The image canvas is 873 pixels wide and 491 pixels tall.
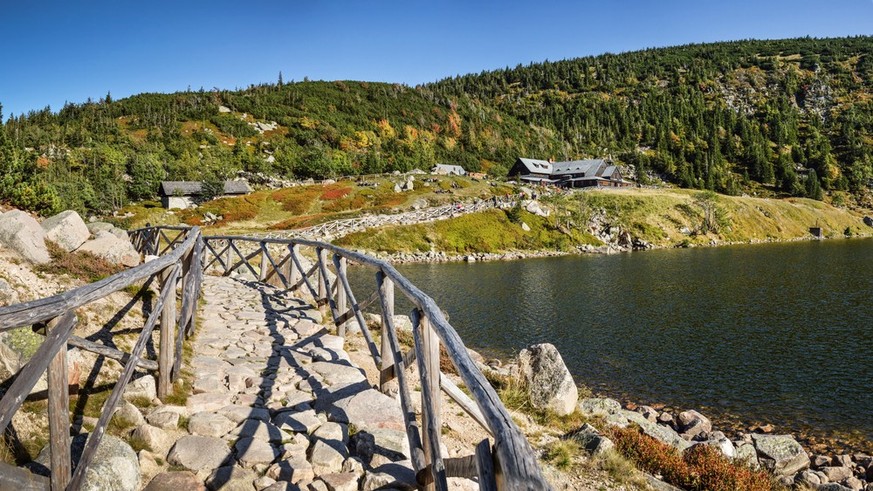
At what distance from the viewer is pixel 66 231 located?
13.6m

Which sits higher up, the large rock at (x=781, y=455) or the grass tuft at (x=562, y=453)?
the grass tuft at (x=562, y=453)

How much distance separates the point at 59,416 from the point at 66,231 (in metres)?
12.4

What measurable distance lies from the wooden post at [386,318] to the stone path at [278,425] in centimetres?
49

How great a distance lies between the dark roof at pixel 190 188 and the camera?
100312 millimetres

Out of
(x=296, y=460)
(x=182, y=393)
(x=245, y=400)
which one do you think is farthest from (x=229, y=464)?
(x=182, y=393)

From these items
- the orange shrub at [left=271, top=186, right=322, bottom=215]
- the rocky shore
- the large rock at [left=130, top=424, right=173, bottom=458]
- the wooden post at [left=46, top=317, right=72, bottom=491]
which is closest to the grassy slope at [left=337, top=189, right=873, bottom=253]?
the orange shrub at [left=271, top=186, right=322, bottom=215]

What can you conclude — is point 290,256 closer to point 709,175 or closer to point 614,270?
point 614,270

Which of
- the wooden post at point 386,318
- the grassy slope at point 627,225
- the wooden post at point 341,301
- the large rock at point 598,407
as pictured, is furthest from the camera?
the grassy slope at point 627,225

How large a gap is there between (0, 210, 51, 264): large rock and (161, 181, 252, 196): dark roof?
329 feet

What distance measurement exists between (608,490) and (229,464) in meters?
6.04

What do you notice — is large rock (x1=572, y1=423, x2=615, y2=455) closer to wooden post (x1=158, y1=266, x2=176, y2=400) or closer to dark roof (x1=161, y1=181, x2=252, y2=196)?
wooden post (x1=158, y1=266, x2=176, y2=400)

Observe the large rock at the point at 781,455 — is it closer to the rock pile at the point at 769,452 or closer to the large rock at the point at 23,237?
the rock pile at the point at 769,452

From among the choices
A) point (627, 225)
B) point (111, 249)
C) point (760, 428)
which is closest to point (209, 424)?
point (111, 249)

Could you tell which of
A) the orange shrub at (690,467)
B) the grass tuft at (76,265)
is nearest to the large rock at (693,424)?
the orange shrub at (690,467)
